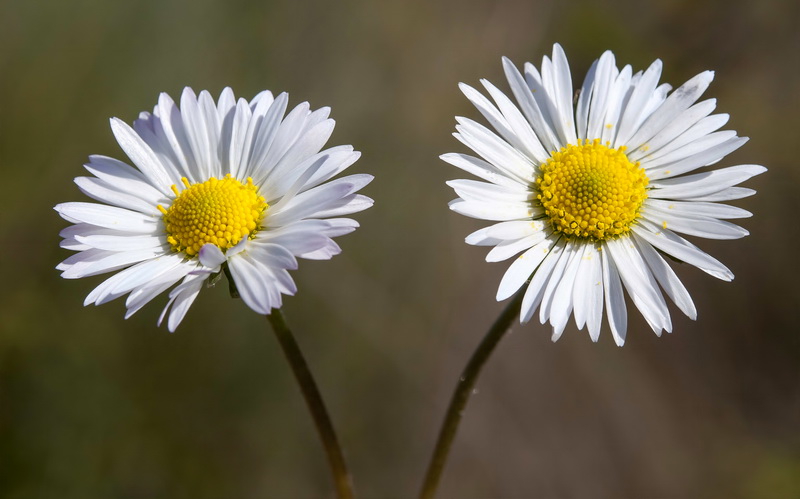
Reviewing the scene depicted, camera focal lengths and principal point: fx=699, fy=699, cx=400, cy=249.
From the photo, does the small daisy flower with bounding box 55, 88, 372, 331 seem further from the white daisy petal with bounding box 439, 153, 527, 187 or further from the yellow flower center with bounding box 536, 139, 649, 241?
the yellow flower center with bounding box 536, 139, 649, 241

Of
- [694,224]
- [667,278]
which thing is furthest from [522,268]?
[694,224]

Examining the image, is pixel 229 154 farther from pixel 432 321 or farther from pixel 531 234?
pixel 432 321

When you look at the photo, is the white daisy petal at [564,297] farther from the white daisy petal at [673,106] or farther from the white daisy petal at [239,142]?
the white daisy petal at [239,142]

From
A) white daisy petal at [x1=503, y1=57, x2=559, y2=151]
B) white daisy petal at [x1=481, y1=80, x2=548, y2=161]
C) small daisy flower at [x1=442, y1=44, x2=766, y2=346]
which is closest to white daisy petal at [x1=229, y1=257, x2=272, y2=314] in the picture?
small daisy flower at [x1=442, y1=44, x2=766, y2=346]

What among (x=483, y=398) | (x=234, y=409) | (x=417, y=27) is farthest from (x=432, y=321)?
(x=417, y=27)

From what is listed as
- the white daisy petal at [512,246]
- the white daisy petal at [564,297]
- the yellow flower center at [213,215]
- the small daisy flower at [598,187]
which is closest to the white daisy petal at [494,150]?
the small daisy flower at [598,187]

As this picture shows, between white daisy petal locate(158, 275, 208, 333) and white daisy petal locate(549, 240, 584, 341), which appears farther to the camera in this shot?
white daisy petal locate(549, 240, 584, 341)
